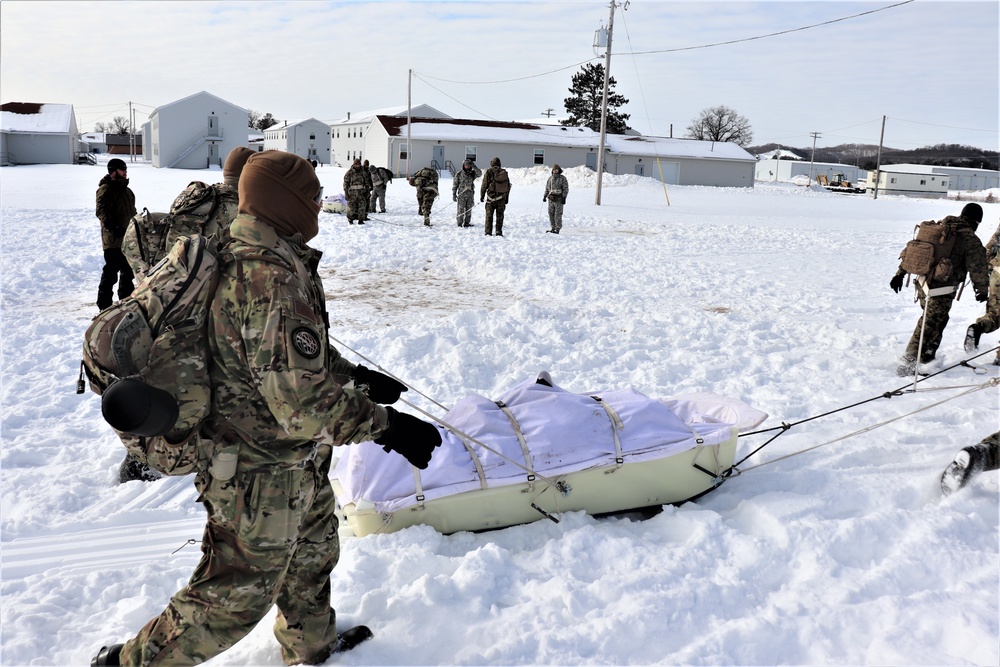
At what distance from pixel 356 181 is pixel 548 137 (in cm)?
3375

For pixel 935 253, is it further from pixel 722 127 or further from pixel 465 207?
pixel 722 127

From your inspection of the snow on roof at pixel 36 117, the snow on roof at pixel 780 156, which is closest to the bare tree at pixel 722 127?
the snow on roof at pixel 780 156

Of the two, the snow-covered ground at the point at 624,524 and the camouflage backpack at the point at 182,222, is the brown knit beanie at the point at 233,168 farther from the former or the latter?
the snow-covered ground at the point at 624,524

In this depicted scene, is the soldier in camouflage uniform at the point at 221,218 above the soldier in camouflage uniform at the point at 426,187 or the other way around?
the other way around

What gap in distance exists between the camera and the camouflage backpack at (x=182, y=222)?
4.64 meters

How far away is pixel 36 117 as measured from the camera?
48781 mm

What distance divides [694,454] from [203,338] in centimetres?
277

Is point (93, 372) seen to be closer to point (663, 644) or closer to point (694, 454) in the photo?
point (663, 644)

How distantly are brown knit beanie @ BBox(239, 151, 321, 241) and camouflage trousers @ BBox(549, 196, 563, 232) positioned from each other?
1386 centimetres

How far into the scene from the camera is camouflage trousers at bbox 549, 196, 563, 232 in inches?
623

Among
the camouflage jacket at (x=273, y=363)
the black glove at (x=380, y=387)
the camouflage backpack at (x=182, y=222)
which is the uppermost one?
the camouflage backpack at (x=182, y=222)

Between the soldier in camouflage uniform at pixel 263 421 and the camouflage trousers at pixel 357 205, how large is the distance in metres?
14.7

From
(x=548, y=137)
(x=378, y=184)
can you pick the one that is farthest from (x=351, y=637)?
(x=548, y=137)

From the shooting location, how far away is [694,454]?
3930 mm
